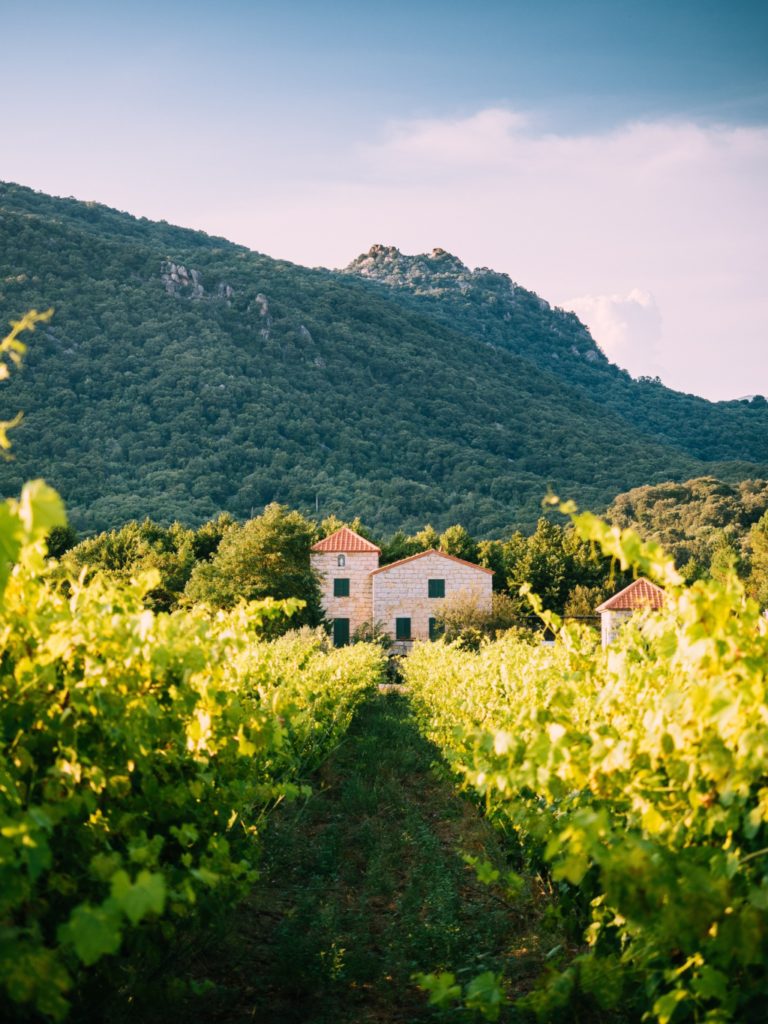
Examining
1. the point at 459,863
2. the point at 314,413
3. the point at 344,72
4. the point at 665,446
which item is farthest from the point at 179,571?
the point at 665,446

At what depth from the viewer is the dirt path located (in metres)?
4.46

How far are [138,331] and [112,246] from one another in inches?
666

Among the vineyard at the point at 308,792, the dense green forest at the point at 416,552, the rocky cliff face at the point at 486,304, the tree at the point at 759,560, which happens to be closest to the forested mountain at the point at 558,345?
the rocky cliff face at the point at 486,304

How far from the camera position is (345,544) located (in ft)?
134

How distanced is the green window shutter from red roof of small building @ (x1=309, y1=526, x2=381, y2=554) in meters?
3.13

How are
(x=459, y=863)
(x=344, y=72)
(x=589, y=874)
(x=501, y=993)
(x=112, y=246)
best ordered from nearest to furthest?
(x=501, y=993)
(x=589, y=874)
(x=459, y=863)
(x=344, y=72)
(x=112, y=246)

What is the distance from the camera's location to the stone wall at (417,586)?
38.8 meters

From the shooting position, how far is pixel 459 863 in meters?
7.18

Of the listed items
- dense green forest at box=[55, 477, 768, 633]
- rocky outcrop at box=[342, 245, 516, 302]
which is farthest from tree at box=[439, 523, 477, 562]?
rocky outcrop at box=[342, 245, 516, 302]

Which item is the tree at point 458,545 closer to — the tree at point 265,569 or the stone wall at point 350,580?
the stone wall at point 350,580

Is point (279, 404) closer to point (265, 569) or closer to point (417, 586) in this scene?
point (417, 586)

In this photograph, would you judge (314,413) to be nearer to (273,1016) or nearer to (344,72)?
(344,72)

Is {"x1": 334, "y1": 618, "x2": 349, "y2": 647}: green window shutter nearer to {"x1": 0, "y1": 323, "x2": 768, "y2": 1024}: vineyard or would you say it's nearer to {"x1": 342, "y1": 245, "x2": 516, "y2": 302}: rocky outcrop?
{"x1": 0, "y1": 323, "x2": 768, "y2": 1024}: vineyard

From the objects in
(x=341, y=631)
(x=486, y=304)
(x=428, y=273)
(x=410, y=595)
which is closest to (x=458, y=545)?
(x=410, y=595)
